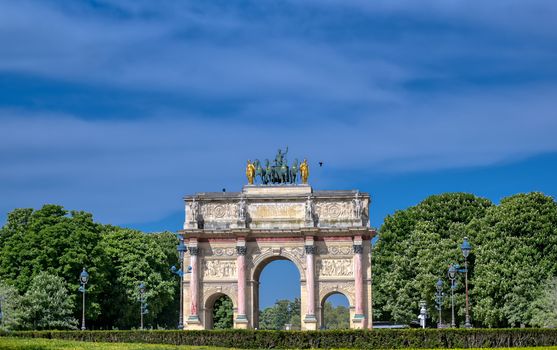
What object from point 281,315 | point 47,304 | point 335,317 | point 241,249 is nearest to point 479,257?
point 241,249

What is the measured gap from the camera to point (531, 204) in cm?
6950

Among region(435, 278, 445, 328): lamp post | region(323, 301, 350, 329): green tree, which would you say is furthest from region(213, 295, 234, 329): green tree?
region(323, 301, 350, 329): green tree

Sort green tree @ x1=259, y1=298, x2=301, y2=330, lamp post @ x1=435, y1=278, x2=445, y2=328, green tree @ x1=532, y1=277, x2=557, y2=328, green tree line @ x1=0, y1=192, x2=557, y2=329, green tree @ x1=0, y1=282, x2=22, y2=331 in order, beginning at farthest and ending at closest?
green tree @ x1=259, y1=298, x2=301, y2=330
lamp post @ x1=435, y1=278, x2=445, y2=328
green tree line @ x1=0, y1=192, x2=557, y2=329
green tree @ x1=0, y1=282, x2=22, y2=331
green tree @ x1=532, y1=277, x2=557, y2=328

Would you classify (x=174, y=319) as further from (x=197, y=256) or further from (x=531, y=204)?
(x=531, y=204)

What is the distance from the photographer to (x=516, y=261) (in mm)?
67688

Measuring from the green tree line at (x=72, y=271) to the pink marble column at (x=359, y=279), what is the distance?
61.4 ft

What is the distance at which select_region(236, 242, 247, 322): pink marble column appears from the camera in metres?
74.8

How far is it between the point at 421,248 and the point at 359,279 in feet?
23.0

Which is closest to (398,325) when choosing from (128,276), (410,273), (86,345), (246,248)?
(410,273)

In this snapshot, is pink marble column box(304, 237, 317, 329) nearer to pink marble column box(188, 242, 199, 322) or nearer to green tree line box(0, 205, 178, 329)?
pink marble column box(188, 242, 199, 322)

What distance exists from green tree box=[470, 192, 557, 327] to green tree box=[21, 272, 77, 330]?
29761 millimetres

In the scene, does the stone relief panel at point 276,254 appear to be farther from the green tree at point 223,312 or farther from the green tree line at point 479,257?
the green tree at point 223,312

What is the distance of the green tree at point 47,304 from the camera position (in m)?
70.4

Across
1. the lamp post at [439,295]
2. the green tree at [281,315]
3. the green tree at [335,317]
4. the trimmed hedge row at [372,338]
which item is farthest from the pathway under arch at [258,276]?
the green tree at [335,317]
